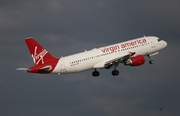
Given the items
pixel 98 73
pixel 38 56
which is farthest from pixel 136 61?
pixel 38 56

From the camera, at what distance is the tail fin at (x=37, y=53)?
94.2m

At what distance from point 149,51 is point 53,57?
70.6 ft

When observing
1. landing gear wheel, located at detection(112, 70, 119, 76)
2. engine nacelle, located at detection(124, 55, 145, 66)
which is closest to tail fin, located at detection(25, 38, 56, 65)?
landing gear wheel, located at detection(112, 70, 119, 76)

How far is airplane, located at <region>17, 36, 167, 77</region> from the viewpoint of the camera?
93.6 metres

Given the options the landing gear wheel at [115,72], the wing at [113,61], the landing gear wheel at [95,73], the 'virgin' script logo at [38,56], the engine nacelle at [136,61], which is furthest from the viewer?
the landing gear wheel at [95,73]

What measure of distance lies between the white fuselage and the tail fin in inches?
108

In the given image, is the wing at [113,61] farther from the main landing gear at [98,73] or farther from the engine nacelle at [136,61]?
the main landing gear at [98,73]

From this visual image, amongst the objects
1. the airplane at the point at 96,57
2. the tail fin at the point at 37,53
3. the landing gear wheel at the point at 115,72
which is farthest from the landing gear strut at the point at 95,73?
the tail fin at the point at 37,53

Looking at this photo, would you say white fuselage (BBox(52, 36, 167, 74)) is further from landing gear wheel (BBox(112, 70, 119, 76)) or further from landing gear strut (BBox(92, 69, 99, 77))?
landing gear strut (BBox(92, 69, 99, 77))

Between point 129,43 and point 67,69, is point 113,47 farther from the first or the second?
point 67,69

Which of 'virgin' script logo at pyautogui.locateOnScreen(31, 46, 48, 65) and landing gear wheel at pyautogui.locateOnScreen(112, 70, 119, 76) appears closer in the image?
'virgin' script logo at pyautogui.locateOnScreen(31, 46, 48, 65)

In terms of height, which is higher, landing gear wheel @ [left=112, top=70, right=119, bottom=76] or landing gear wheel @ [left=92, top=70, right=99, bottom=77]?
landing gear wheel @ [left=92, top=70, right=99, bottom=77]

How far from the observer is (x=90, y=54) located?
9606 cm

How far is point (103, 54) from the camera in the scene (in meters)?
97.9
